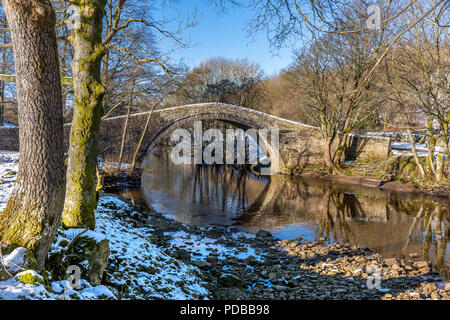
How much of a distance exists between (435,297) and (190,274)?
3620mm

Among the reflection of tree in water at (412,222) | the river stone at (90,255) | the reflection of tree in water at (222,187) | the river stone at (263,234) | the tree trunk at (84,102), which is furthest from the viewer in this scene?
the reflection of tree in water at (222,187)

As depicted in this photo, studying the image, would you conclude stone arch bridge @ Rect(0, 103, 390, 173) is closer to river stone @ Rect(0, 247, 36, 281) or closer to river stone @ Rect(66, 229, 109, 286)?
river stone @ Rect(66, 229, 109, 286)

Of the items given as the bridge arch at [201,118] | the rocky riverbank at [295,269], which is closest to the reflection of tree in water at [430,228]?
the rocky riverbank at [295,269]

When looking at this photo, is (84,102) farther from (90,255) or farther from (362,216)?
(362,216)

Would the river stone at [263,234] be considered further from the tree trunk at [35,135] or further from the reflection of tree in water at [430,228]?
the tree trunk at [35,135]

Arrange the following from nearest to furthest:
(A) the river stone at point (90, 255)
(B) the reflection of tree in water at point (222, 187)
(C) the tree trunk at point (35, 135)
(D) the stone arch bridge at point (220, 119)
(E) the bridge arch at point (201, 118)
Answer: (C) the tree trunk at point (35, 135) → (A) the river stone at point (90, 255) → (B) the reflection of tree in water at point (222, 187) → (D) the stone arch bridge at point (220, 119) → (E) the bridge arch at point (201, 118)

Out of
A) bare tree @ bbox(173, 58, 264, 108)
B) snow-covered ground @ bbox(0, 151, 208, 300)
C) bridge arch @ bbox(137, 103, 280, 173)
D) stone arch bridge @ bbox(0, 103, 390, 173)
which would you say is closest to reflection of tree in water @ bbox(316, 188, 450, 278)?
snow-covered ground @ bbox(0, 151, 208, 300)

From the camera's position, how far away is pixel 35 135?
2734 millimetres

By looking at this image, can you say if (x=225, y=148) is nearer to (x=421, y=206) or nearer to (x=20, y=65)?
(x=421, y=206)

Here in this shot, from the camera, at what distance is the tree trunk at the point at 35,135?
8.80 ft

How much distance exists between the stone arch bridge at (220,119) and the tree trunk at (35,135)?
1191 cm

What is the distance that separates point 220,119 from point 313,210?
996 centimetres

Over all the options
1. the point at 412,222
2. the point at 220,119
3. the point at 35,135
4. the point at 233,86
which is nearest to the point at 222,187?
the point at 220,119
